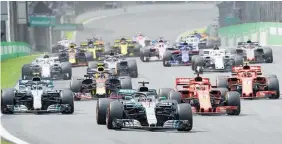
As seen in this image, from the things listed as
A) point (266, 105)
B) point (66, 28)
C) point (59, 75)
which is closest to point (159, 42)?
point (59, 75)

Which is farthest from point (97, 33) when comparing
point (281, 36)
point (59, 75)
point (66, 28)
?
point (59, 75)

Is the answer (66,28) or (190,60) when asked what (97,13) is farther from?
(190,60)

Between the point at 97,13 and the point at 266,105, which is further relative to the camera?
the point at 97,13

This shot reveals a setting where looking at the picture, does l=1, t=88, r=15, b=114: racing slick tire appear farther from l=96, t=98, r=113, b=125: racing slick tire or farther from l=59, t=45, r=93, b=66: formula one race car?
l=59, t=45, r=93, b=66: formula one race car

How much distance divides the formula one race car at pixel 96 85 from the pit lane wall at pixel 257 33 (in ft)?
124

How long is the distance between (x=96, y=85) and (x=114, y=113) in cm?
1305

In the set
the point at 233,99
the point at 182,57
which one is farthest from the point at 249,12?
the point at 233,99

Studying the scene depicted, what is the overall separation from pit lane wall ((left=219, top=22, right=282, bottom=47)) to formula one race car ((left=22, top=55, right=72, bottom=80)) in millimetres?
27188

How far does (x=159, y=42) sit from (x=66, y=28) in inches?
2901

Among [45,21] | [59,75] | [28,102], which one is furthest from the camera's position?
[45,21]

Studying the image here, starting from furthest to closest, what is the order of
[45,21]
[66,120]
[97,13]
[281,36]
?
[97,13]
[45,21]
[281,36]
[66,120]

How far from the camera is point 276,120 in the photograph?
101 feet

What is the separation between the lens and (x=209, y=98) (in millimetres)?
32625

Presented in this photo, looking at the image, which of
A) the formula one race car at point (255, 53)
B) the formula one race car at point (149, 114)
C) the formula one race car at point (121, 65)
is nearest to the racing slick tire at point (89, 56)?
the formula one race car at point (255, 53)
